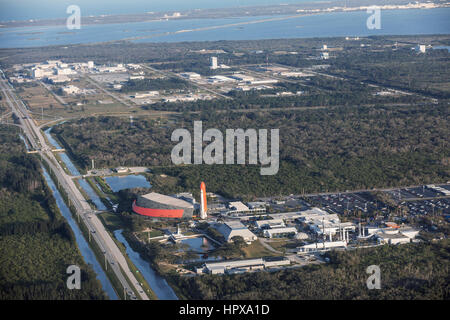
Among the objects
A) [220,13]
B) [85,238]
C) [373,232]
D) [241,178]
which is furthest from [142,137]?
[220,13]

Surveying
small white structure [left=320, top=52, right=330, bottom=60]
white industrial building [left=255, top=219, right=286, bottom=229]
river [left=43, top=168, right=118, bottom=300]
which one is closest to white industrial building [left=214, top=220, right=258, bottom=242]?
white industrial building [left=255, top=219, right=286, bottom=229]

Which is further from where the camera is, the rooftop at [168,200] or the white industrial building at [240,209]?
the white industrial building at [240,209]

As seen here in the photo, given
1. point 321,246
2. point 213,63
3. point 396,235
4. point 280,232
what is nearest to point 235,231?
point 280,232

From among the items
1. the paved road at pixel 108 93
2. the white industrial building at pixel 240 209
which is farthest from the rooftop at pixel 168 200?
the paved road at pixel 108 93

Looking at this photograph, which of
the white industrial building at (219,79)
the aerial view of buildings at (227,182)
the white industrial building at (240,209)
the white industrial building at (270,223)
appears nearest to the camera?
the aerial view of buildings at (227,182)

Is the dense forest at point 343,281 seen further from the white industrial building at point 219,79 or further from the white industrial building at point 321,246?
the white industrial building at point 219,79

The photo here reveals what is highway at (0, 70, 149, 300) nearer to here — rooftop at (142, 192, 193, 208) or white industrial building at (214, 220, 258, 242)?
rooftop at (142, 192, 193, 208)
